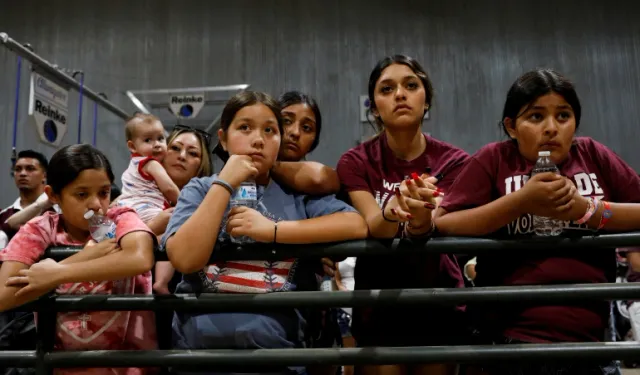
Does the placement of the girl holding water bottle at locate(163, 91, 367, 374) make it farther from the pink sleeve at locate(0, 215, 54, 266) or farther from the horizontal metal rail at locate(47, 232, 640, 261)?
the pink sleeve at locate(0, 215, 54, 266)

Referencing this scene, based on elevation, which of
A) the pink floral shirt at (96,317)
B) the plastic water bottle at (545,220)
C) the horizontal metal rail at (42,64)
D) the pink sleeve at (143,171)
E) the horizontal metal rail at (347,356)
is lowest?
the horizontal metal rail at (347,356)

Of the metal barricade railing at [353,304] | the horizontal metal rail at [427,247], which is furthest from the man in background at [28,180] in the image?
the horizontal metal rail at [427,247]

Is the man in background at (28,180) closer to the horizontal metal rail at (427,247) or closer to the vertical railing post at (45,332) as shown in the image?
the vertical railing post at (45,332)

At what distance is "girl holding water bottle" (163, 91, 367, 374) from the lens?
1364mm

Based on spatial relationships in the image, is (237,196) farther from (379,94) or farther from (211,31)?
(211,31)

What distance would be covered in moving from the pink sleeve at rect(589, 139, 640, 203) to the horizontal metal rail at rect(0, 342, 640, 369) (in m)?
0.43

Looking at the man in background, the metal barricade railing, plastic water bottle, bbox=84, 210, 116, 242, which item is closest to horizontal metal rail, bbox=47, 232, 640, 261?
the metal barricade railing

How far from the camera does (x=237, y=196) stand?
4.89ft

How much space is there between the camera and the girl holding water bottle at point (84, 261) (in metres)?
1.38

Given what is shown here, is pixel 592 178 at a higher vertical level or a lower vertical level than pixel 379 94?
lower

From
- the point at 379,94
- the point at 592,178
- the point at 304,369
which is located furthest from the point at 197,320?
the point at 592,178

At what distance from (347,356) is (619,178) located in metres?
0.90

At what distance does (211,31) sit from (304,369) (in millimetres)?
6702

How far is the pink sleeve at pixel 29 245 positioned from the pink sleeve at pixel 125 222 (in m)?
0.19
